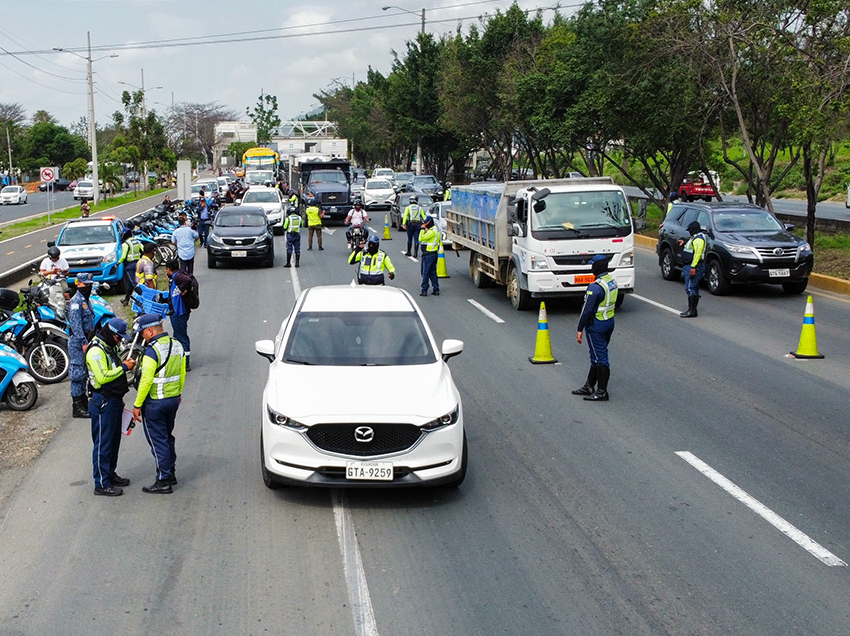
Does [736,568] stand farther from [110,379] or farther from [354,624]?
[110,379]

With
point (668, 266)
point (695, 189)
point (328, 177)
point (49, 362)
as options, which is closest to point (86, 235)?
point (49, 362)

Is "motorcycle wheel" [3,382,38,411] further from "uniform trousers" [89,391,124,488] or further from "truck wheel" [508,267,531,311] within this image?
"truck wheel" [508,267,531,311]

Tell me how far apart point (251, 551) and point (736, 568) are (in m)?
3.37

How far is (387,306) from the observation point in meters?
9.23

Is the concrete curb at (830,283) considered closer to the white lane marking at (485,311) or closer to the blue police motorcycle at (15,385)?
the white lane marking at (485,311)

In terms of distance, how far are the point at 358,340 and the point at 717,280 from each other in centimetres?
1262

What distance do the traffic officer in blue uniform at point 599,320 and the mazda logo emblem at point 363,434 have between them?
390cm

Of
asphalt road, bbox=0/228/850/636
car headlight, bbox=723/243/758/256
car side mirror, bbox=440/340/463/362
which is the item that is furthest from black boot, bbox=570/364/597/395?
car headlight, bbox=723/243/758/256

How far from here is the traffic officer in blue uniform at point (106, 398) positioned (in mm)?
7879

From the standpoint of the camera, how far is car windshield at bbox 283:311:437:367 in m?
8.50

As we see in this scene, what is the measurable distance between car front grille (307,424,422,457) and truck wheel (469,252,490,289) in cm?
1369

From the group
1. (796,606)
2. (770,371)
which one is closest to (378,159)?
(770,371)

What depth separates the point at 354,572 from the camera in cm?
646

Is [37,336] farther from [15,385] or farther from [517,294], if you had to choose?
[517,294]
